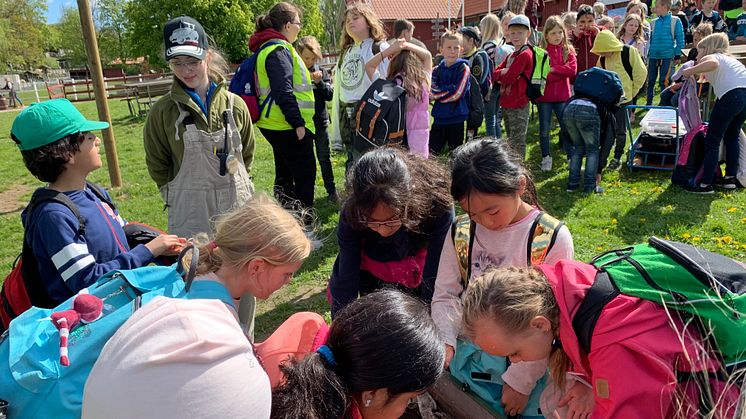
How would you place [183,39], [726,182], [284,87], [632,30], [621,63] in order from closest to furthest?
[183,39] < [284,87] < [726,182] < [621,63] < [632,30]

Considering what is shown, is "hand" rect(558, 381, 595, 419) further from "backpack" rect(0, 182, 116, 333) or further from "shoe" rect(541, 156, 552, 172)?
"shoe" rect(541, 156, 552, 172)

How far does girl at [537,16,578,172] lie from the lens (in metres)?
6.41

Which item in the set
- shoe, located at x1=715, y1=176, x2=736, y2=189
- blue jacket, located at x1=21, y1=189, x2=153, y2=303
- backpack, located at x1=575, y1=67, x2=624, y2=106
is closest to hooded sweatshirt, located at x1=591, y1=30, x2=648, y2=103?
backpack, located at x1=575, y1=67, x2=624, y2=106

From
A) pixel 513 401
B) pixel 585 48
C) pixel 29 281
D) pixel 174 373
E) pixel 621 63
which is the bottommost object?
pixel 513 401

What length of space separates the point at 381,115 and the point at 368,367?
266 cm

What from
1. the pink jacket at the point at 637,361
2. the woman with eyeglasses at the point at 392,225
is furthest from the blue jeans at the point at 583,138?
the pink jacket at the point at 637,361

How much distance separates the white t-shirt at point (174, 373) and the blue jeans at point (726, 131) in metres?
5.65

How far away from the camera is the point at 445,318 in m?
2.30

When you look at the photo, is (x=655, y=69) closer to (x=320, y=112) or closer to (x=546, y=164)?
(x=546, y=164)

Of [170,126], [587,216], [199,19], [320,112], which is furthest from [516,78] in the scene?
[199,19]

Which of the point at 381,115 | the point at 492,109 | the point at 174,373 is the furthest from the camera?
the point at 492,109

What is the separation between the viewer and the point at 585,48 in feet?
24.6

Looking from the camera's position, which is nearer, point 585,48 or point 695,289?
point 695,289

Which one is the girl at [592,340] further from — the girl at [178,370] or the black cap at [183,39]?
the black cap at [183,39]
